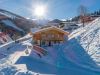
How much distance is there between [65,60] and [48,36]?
53.4 feet

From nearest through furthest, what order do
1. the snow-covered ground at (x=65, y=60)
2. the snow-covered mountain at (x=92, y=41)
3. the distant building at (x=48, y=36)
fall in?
the snow-covered ground at (x=65, y=60)
the snow-covered mountain at (x=92, y=41)
the distant building at (x=48, y=36)

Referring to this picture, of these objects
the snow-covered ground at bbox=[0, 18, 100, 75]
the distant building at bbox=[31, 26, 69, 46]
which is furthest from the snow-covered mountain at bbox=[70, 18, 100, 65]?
the distant building at bbox=[31, 26, 69, 46]

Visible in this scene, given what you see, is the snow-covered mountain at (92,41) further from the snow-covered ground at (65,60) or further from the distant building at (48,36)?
the distant building at (48,36)

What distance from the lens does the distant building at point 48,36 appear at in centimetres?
6284

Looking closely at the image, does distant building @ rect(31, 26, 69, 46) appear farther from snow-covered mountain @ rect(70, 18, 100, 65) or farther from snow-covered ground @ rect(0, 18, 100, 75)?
snow-covered mountain @ rect(70, 18, 100, 65)

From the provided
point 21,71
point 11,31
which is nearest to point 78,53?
point 21,71

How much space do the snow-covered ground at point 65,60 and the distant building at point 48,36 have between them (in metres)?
3.12

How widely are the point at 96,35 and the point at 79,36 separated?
5.45 metres

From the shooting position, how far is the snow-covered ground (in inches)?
1593

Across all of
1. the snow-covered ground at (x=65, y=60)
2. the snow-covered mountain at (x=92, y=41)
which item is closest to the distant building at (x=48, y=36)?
the snow-covered ground at (x=65, y=60)

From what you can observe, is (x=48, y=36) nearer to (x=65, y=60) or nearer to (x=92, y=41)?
(x=92, y=41)

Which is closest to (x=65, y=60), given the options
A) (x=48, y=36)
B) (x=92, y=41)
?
(x=92, y=41)

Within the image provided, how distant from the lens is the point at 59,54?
52.3 metres

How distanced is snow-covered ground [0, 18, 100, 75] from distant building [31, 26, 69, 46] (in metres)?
3.12
